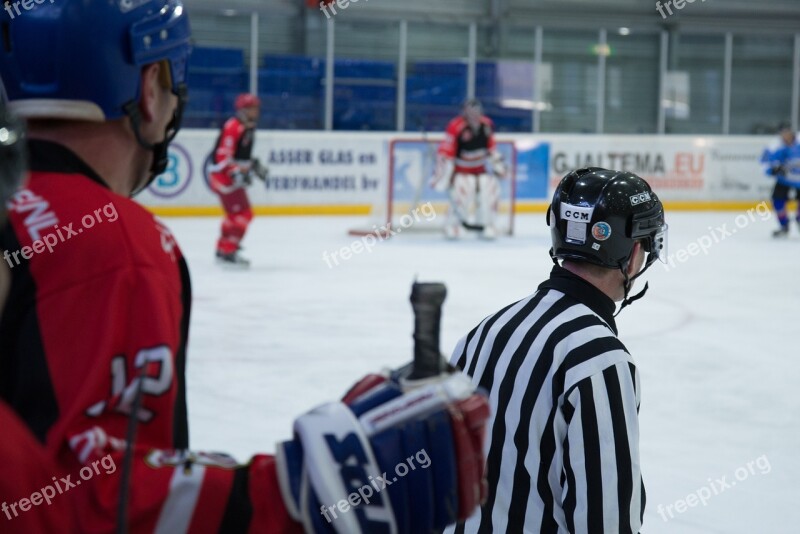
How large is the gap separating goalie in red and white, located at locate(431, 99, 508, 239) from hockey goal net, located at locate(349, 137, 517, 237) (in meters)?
0.27

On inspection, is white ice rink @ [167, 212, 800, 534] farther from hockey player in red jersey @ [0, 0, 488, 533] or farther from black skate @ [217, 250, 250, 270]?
hockey player in red jersey @ [0, 0, 488, 533]

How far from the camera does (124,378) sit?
3.64 feet

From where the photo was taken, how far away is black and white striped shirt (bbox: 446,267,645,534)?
189 cm

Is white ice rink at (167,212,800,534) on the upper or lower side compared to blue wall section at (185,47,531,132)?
lower

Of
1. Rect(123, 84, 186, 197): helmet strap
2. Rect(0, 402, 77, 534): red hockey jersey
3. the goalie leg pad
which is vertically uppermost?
Rect(123, 84, 186, 197): helmet strap

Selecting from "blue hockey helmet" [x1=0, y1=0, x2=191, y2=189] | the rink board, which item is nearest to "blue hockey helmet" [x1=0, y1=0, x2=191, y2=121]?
"blue hockey helmet" [x1=0, y1=0, x2=191, y2=189]

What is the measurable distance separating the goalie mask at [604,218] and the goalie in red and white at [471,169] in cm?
1050

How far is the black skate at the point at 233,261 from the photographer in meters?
9.68

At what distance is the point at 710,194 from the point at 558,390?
48.7ft

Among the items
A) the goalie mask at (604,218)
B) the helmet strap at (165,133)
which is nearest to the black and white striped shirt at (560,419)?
the goalie mask at (604,218)

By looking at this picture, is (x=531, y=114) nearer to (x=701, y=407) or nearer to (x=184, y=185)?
(x=184, y=185)

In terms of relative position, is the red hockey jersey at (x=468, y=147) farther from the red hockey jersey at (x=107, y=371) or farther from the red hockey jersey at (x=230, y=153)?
the red hockey jersey at (x=107, y=371)

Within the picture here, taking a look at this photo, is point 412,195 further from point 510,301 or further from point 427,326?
point 427,326

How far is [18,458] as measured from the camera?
3.37ft
